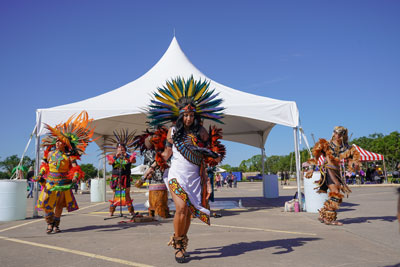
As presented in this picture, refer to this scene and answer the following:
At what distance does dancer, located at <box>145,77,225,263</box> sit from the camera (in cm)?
365

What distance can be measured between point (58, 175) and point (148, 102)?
12.0ft

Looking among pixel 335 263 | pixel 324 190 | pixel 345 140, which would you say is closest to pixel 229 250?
pixel 335 263

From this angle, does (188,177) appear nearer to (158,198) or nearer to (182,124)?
(182,124)

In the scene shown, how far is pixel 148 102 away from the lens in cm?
893

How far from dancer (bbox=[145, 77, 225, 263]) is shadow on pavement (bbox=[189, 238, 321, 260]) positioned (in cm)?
43

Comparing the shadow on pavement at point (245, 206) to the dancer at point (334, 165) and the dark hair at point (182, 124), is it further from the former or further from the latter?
the dark hair at point (182, 124)

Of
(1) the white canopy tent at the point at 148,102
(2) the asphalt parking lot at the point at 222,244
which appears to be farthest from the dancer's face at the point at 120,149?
(2) the asphalt parking lot at the point at 222,244

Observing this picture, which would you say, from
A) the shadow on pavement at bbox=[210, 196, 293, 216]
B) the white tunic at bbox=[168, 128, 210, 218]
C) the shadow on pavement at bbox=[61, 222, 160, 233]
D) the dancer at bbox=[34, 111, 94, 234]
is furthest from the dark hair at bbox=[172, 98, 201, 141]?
the shadow on pavement at bbox=[210, 196, 293, 216]

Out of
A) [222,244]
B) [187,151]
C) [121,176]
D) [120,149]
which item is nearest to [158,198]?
[121,176]

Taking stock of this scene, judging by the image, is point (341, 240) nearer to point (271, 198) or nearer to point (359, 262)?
point (359, 262)

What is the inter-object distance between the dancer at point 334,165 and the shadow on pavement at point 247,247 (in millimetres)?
1722

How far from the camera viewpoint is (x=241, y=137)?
1445 cm

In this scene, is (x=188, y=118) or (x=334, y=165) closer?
(x=188, y=118)

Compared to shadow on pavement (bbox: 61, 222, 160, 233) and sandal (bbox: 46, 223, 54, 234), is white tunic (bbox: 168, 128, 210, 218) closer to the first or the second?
shadow on pavement (bbox: 61, 222, 160, 233)
